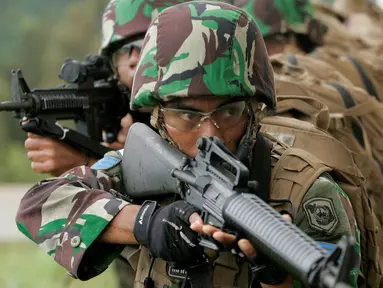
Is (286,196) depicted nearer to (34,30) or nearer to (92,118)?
(92,118)

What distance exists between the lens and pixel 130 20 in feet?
20.6

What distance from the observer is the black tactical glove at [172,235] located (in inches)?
150

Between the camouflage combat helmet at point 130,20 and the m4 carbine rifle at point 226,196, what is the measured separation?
6.35 ft

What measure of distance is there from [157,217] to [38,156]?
7.64 ft

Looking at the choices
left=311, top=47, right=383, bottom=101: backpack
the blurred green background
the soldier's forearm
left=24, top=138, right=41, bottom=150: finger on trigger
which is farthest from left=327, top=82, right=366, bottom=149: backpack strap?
the blurred green background

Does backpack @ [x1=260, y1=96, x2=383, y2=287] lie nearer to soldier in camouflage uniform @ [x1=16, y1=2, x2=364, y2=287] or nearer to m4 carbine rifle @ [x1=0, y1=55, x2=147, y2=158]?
soldier in camouflage uniform @ [x1=16, y1=2, x2=364, y2=287]

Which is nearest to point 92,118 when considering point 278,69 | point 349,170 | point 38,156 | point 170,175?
point 38,156

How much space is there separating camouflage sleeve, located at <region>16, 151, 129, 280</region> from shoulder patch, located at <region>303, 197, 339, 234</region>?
0.72 metres

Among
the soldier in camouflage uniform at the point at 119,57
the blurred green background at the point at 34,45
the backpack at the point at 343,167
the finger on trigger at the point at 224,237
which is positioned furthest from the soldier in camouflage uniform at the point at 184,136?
the blurred green background at the point at 34,45

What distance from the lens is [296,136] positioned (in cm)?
511

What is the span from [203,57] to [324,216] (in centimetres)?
77

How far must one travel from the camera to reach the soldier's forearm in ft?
13.4

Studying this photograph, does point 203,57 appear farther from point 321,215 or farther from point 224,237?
point 224,237

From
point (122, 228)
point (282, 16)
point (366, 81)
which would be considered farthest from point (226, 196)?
point (282, 16)
